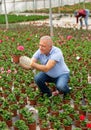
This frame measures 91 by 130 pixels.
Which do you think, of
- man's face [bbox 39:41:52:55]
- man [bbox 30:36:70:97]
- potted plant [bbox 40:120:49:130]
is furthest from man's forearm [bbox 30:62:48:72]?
potted plant [bbox 40:120:49:130]

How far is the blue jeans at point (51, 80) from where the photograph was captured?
6.19 metres

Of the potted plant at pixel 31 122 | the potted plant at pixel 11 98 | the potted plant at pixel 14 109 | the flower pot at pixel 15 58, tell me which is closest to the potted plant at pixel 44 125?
the potted plant at pixel 31 122

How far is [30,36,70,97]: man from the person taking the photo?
19.5ft

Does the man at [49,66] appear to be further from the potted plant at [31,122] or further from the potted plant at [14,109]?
the potted plant at [31,122]

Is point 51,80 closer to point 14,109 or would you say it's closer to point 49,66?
point 49,66

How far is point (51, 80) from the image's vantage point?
255 inches

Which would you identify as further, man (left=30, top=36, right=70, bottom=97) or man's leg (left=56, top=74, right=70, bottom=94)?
man's leg (left=56, top=74, right=70, bottom=94)

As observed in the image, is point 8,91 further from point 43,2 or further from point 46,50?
point 43,2

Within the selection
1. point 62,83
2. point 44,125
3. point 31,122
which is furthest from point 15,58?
point 44,125

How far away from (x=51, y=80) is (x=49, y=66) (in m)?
0.54

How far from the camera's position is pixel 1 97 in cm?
659

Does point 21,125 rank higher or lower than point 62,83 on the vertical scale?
lower

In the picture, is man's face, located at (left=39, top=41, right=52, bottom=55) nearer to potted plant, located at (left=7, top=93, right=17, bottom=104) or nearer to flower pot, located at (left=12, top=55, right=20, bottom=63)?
potted plant, located at (left=7, top=93, right=17, bottom=104)

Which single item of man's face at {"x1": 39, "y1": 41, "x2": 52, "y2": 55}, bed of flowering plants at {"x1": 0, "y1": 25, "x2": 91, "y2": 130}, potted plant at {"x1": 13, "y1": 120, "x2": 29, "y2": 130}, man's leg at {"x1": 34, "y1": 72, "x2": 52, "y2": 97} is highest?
man's face at {"x1": 39, "y1": 41, "x2": 52, "y2": 55}
